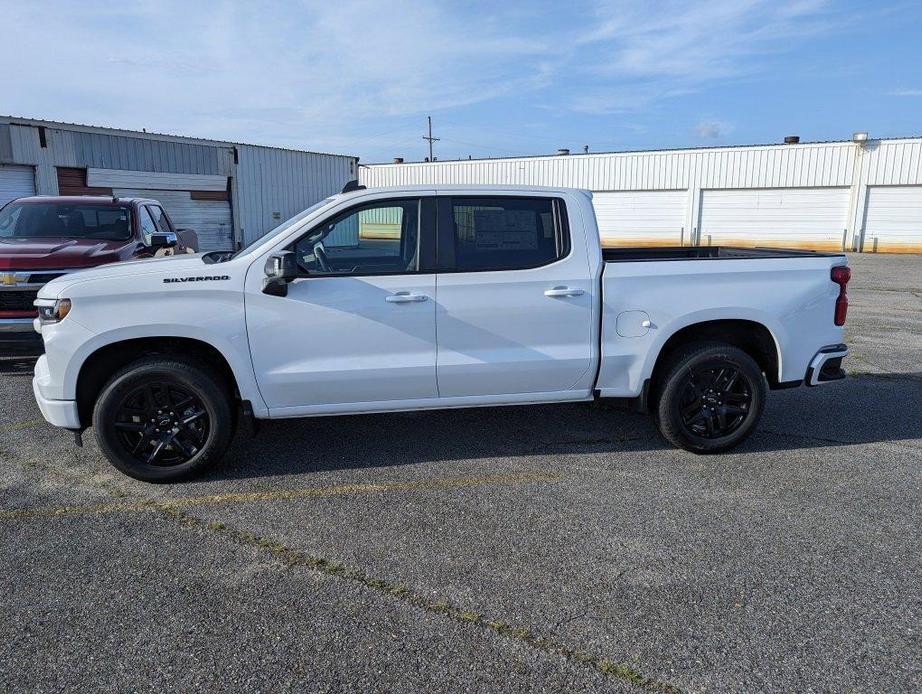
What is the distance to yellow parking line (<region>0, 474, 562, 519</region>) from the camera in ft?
13.7

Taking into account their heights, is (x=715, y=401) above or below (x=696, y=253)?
below

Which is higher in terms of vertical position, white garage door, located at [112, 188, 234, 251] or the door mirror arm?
white garage door, located at [112, 188, 234, 251]

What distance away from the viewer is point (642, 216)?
3359 centimetres

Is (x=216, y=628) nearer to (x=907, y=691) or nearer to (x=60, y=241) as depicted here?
(x=907, y=691)

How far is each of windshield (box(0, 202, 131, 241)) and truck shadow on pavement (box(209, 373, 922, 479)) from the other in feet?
14.6

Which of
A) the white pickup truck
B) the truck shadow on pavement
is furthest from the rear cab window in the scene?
the truck shadow on pavement

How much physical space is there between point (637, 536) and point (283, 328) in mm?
2525

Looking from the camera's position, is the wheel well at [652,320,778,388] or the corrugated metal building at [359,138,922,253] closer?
the wheel well at [652,320,778,388]

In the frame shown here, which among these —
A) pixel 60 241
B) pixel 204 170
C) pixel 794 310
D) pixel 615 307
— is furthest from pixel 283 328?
pixel 204 170

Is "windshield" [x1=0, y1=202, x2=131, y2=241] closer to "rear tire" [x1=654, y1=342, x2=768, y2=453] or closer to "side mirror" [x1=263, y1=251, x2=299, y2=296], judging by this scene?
"side mirror" [x1=263, y1=251, x2=299, y2=296]

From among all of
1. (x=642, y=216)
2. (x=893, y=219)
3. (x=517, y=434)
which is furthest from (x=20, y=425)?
(x=893, y=219)

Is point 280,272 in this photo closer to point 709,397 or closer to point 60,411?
point 60,411

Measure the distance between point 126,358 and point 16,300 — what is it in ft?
11.6

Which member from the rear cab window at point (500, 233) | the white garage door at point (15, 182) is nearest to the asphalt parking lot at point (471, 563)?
the rear cab window at point (500, 233)
